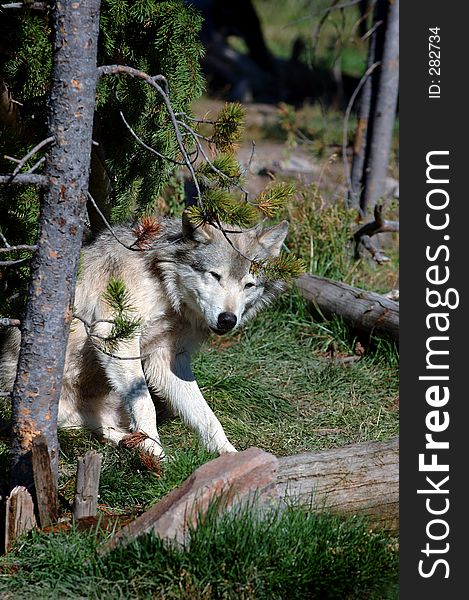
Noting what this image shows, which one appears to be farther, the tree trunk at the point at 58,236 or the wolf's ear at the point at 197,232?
the wolf's ear at the point at 197,232

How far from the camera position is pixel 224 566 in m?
3.23

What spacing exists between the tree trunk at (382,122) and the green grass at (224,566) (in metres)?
4.62

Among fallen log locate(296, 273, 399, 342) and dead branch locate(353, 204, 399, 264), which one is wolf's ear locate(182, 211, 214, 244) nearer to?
fallen log locate(296, 273, 399, 342)

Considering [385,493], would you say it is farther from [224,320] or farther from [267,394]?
[267,394]

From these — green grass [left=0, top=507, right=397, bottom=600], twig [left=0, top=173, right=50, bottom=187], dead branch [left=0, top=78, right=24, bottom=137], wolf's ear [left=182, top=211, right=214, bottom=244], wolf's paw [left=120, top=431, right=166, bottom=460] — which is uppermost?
dead branch [left=0, top=78, right=24, bottom=137]

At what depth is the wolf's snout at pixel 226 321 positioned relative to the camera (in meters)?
4.62

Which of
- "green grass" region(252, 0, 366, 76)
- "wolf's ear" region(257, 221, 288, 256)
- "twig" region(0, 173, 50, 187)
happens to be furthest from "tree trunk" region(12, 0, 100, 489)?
"green grass" region(252, 0, 366, 76)

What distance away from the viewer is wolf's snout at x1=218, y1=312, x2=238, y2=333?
462cm

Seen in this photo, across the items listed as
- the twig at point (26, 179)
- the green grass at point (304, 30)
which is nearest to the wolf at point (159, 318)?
the twig at point (26, 179)

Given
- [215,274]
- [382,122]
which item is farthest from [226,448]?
[382,122]

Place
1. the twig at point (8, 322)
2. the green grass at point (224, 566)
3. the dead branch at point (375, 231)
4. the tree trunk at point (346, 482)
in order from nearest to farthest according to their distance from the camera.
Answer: the green grass at point (224, 566)
the twig at point (8, 322)
the tree trunk at point (346, 482)
the dead branch at point (375, 231)

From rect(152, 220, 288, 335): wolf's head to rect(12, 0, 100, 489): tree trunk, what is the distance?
4.09ft

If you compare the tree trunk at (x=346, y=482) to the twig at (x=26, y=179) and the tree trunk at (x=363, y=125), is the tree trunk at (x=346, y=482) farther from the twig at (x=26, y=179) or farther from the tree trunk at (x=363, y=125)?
the tree trunk at (x=363, y=125)

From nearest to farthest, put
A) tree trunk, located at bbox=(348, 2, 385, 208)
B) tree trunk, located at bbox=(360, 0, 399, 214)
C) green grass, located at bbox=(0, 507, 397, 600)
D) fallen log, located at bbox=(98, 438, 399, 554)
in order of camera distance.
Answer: green grass, located at bbox=(0, 507, 397, 600) < fallen log, located at bbox=(98, 438, 399, 554) < tree trunk, located at bbox=(360, 0, 399, 214) < tree trunk, located at bbox=(348, 2, 385, 208)
